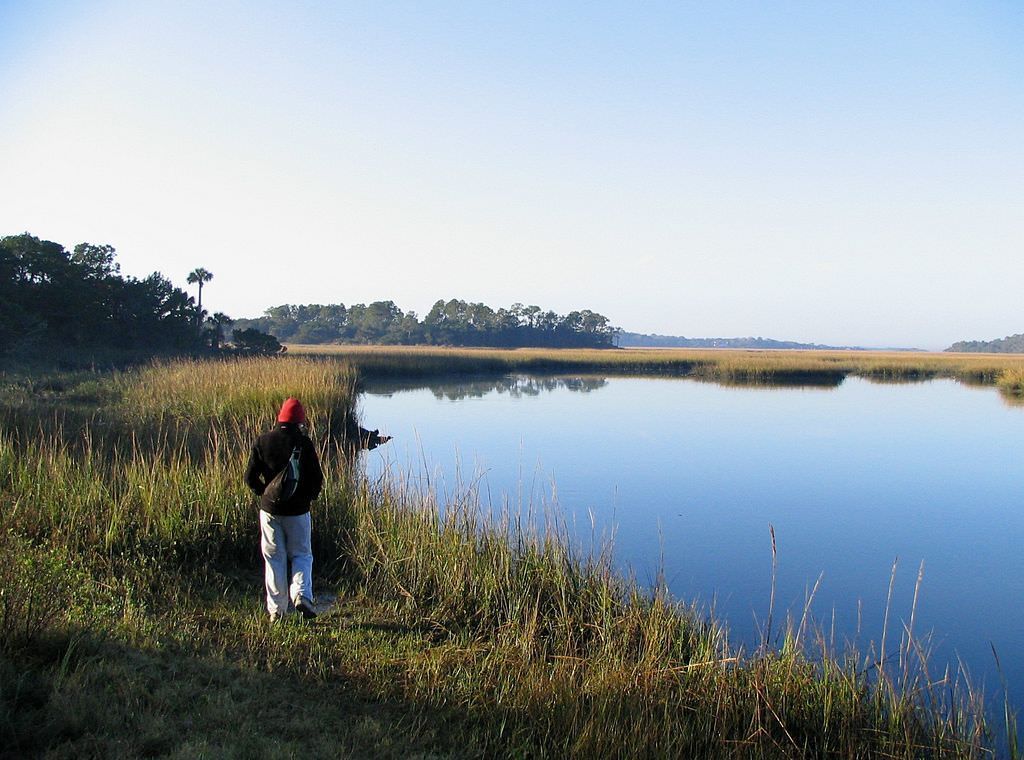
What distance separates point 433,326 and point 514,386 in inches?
2158

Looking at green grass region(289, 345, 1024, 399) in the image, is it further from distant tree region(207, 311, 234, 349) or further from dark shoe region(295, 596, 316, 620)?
dark shoe region(295, 596, 316, 620)

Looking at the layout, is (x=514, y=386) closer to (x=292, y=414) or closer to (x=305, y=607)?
(x=292, y=414)

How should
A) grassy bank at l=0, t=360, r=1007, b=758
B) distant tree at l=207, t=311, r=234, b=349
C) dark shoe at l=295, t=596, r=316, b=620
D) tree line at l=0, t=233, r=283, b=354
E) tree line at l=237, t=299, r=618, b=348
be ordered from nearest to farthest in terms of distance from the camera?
grassy bank at l=0, t=360, r=1007, b=758 < dark shoe at l=295, t=596, r=316, b=620 < tree line at l=0, t=233, r=283, b=354 < distant tree at l=207, t=311, r=234, b=349 < tree line at l=237, t=299, r=618, b=348

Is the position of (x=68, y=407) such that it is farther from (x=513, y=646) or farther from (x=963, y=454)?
(x=963, y=454)

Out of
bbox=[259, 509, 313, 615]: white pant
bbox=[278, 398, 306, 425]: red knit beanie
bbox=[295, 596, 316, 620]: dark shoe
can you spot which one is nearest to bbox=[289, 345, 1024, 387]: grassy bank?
bbox=[278, 398, 306, 425]: red knit beanie

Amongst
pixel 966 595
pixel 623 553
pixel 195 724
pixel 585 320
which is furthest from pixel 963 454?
pixel 585 320

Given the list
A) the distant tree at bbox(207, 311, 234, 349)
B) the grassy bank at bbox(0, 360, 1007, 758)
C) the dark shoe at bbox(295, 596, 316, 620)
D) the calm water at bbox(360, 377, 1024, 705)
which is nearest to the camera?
the grassy bank at bbox(0, 360, 1007, 758)

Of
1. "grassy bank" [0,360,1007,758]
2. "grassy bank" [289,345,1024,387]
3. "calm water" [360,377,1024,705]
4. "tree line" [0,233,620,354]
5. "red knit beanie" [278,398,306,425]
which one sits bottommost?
"calm water" [360,377,1024,705]

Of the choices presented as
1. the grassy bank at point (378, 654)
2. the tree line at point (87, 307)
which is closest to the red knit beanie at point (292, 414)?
the grassy bank at point (378, 654)

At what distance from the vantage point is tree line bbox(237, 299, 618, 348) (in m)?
85.4

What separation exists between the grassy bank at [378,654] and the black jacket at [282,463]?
31.4 inches

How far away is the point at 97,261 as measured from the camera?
27.5 m

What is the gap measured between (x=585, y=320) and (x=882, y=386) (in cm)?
7121

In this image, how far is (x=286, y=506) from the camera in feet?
15.7
